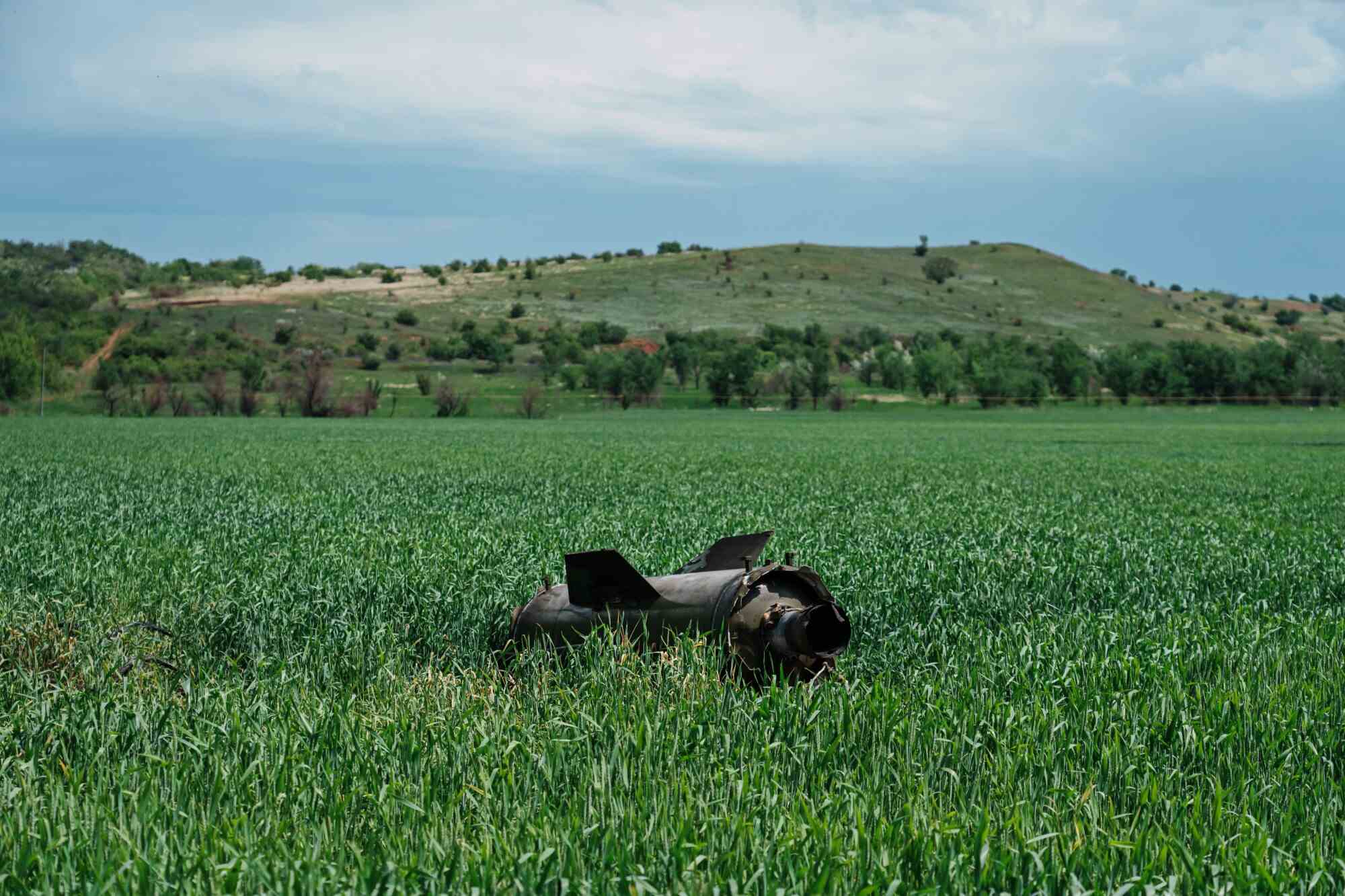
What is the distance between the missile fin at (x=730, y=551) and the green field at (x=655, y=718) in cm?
105

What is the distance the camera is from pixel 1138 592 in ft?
33.9

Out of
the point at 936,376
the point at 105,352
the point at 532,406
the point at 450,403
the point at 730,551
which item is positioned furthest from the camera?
the point at 936,376

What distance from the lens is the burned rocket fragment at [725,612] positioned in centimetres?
665

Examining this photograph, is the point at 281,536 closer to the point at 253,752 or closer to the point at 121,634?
the point at 121,634

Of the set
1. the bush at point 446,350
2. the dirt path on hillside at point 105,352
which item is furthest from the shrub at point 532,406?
the bush at point 446,350

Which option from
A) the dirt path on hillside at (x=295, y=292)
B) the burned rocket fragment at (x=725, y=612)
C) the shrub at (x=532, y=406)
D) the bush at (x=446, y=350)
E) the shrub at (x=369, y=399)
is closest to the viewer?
the burned rocket fragment at (x=725, y=612)

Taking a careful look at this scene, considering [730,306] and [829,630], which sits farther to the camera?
[730,306]

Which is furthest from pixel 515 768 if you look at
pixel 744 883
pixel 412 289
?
pixel 412 289

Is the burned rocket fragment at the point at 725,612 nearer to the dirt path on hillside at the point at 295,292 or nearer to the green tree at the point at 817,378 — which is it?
the green tree at the point at 817,378

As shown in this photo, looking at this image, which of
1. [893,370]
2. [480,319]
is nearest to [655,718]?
[893,370]

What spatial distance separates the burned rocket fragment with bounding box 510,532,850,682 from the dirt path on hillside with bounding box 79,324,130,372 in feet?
368

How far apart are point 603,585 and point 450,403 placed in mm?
84097

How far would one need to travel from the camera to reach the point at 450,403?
89375mm

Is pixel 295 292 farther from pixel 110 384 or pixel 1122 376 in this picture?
pixel 1122 376
